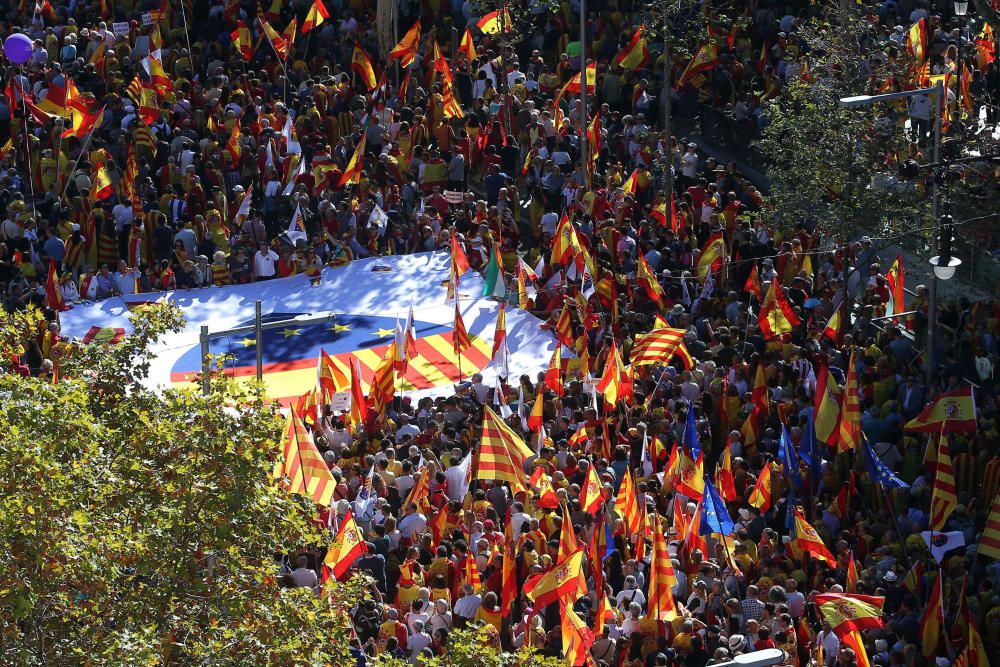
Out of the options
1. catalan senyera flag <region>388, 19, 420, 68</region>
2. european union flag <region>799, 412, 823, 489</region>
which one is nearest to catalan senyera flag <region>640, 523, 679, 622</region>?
european union flag <region>799, 412, 823, 489</region>

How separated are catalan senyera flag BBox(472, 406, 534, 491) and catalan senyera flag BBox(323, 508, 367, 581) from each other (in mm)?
2397

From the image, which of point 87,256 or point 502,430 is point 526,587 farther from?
point 87,256

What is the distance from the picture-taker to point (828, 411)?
26641mm

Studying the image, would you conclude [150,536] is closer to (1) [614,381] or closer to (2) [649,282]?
(1) [614,381]

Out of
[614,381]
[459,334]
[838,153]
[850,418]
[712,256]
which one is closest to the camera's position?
[850,418]

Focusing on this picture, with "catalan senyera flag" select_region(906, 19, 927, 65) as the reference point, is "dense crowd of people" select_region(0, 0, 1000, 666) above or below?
below

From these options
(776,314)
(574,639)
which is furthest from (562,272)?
(574,639)

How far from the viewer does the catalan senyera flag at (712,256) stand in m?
31.8

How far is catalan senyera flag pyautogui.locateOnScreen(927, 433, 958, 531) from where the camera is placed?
2466 cm

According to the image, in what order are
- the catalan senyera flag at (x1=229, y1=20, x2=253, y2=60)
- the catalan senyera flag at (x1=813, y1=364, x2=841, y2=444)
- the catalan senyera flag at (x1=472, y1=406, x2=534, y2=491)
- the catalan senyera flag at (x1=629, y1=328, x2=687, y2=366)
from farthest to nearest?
1. the catalan senyera flag at (x1=229, y1=20, x2=253, y2=60)
2. the catalan senyera flag at (x1=629, y1=328, x2=687, y2=366)
3. the catalan senyera flag at (x1=813, y1=364, x2=841, y2=444)
4. the catalan senyera flag at (x1=472, y1=406, x2=534, y2=491)

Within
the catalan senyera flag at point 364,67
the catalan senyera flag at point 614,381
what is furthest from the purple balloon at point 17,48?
the catalan senyera flag at point 614,381

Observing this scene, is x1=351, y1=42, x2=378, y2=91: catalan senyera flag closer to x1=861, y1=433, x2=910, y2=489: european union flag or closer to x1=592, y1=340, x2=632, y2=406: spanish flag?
x1=592, y1=340, x2=632, y2=406: spanish flag

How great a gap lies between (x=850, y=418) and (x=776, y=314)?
3530 millimetres

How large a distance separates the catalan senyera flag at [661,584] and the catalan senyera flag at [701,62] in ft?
54.4
